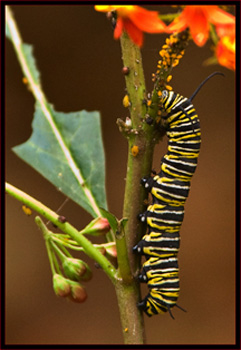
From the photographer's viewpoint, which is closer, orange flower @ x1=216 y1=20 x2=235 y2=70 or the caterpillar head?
orange flower @ x1=216 y1=20 x2=235 y2=70

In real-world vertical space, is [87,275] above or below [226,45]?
below

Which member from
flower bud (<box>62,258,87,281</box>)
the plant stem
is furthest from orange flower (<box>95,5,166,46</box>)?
flower bud (<box>62,258,87,281</box>)

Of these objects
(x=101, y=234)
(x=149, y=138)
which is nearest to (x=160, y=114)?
(x=149, y=138)

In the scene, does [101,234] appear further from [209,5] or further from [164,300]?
[209,5]

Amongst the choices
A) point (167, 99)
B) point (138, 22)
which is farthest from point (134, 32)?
point (167, 99)

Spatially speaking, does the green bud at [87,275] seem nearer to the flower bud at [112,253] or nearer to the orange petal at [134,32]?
the flower bud at [112,253]

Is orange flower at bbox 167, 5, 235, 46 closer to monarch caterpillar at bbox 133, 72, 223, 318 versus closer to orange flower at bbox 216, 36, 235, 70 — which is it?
orange flower at bbox 216, 36, 235, 70

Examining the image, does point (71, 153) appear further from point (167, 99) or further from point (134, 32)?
point (134, 32)
